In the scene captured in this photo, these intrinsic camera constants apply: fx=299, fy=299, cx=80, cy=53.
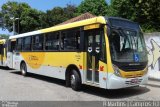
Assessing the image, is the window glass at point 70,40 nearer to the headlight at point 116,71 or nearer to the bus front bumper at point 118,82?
the headlight at point 116,71

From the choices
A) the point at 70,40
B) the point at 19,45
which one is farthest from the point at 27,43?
the point at 70,40

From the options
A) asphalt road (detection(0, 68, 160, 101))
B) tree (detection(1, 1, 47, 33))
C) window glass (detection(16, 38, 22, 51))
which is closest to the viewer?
asphalt road (detection(0, 68, 160, 101))

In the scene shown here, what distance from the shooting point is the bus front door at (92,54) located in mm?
11300

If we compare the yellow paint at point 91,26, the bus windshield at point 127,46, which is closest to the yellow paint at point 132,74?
the bus windshield at point 127,46

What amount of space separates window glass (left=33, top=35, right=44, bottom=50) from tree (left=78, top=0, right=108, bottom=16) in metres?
41.3

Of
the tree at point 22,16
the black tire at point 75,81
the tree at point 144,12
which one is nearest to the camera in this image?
the black tire at point 75,81

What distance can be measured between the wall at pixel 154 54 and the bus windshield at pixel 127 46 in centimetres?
436

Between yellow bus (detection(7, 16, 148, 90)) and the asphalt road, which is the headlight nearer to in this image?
yellow bus (detection(7, 16, 148, 90))

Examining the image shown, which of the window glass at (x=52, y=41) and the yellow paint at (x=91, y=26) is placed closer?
the yellow paint at (x=91, y=26)

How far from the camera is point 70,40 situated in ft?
42.7

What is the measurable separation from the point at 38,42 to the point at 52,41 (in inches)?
77.7

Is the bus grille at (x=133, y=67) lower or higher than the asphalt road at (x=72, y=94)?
higher

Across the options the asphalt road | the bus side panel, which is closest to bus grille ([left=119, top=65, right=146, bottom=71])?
the asphalt road

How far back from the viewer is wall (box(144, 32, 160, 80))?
15.9m
